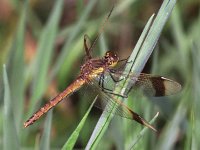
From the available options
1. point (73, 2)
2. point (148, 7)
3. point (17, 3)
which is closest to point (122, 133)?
point (17, 3)

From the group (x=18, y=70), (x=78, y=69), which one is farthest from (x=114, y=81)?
(x=78, y=69)

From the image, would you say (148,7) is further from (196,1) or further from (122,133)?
(122,133)

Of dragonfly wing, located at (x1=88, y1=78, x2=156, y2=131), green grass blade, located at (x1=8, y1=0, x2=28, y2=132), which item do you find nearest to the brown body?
green grass blade, located at (x1=8, y1=0, x2=28, y2=132)

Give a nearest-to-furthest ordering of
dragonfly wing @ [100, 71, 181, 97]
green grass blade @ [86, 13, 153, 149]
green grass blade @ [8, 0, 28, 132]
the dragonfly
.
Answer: green grass blade @ [86, 13, 153, 149], the dragonfly, dragonfly wing @ [100, 71, 181, 97], green grass blade @ [8, 0, 28, 132]

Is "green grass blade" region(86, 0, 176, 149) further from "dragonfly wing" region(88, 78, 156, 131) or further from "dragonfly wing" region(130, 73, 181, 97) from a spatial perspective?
"dragonfly wing" region(130, 73, 181, 97)

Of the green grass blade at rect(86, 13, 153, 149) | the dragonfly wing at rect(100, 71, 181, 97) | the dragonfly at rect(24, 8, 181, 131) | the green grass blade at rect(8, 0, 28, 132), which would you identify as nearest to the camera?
the green grass blade at rect(86, 13, 153, 149)

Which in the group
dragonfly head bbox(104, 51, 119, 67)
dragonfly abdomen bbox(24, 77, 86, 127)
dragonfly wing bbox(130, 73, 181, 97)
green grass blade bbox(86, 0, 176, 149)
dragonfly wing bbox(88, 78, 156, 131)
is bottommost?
dragonfly abdomen bbox(24, 77, 86, 127)
